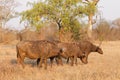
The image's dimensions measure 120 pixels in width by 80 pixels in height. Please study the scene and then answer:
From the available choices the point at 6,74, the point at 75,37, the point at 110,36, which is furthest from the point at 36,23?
the point at 110,36

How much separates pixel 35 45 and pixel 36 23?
16236 mm

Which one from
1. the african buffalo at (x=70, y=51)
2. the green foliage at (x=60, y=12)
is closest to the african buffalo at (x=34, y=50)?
the african buffalo at (x=70, y=51)

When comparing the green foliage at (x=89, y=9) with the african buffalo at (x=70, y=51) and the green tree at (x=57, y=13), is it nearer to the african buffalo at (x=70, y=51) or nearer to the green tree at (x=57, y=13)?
the green tree at (x=57, y=13)

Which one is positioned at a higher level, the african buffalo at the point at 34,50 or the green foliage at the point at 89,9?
the green foliage at the point at 89,9

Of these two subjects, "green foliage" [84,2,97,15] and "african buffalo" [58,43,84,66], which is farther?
"green foliage" [84,2,97,15]

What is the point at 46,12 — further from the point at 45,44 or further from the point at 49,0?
the point at 45,44

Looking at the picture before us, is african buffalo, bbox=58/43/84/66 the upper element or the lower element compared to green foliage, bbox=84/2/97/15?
lower

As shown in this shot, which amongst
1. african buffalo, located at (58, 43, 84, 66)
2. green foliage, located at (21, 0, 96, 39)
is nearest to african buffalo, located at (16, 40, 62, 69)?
african buffalo, located at (58, 43, 84, 66)

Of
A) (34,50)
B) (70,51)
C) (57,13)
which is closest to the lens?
(34,50)

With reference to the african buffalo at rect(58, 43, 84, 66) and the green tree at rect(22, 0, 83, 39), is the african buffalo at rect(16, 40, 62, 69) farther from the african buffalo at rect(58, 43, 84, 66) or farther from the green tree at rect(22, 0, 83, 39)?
the green tree at rect(22, 0, 83, 39)

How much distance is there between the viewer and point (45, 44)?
15977 mm

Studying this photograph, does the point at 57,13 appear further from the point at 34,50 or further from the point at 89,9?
the point at 34,50

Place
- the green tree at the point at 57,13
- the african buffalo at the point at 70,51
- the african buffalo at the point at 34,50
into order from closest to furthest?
1. the african buffalo at the point at 34,50
2. the african buffalo at the point at 70,51
3. the green tree at the point at 57,13

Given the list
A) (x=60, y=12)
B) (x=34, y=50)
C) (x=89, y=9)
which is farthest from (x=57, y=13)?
(x=34, y=50)
